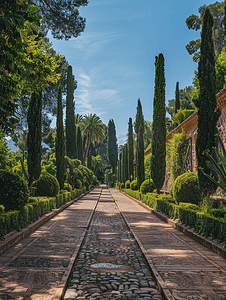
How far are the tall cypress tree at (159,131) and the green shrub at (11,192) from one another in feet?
31.7

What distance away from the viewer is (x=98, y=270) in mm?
4656

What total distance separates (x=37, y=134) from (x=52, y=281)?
386 inches

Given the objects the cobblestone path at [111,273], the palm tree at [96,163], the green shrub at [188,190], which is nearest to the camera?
the cobblestone path at [111,273]

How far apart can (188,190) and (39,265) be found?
7.11m

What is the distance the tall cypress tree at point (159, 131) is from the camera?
1612 cm

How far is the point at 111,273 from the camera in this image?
450 cm

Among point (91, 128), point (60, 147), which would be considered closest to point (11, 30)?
point (60, 147)

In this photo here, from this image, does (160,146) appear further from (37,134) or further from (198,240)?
(198,240)

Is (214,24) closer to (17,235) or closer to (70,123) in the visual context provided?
(70,123)

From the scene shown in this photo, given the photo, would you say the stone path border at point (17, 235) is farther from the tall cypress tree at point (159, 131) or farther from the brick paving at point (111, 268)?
the tall cypress tree at point (159, 131)

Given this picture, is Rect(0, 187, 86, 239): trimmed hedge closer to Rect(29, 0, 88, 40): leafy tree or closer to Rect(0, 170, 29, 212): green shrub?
Rect(0, 170, 29, 212): green shrub

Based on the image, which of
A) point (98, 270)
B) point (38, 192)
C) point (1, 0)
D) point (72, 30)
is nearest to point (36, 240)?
point (98, 270)

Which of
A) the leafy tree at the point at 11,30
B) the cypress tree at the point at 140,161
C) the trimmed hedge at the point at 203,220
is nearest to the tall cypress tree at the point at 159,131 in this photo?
the trimmed hedge at the point at 203,220

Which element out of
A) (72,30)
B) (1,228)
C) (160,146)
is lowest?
A: (1,228)
